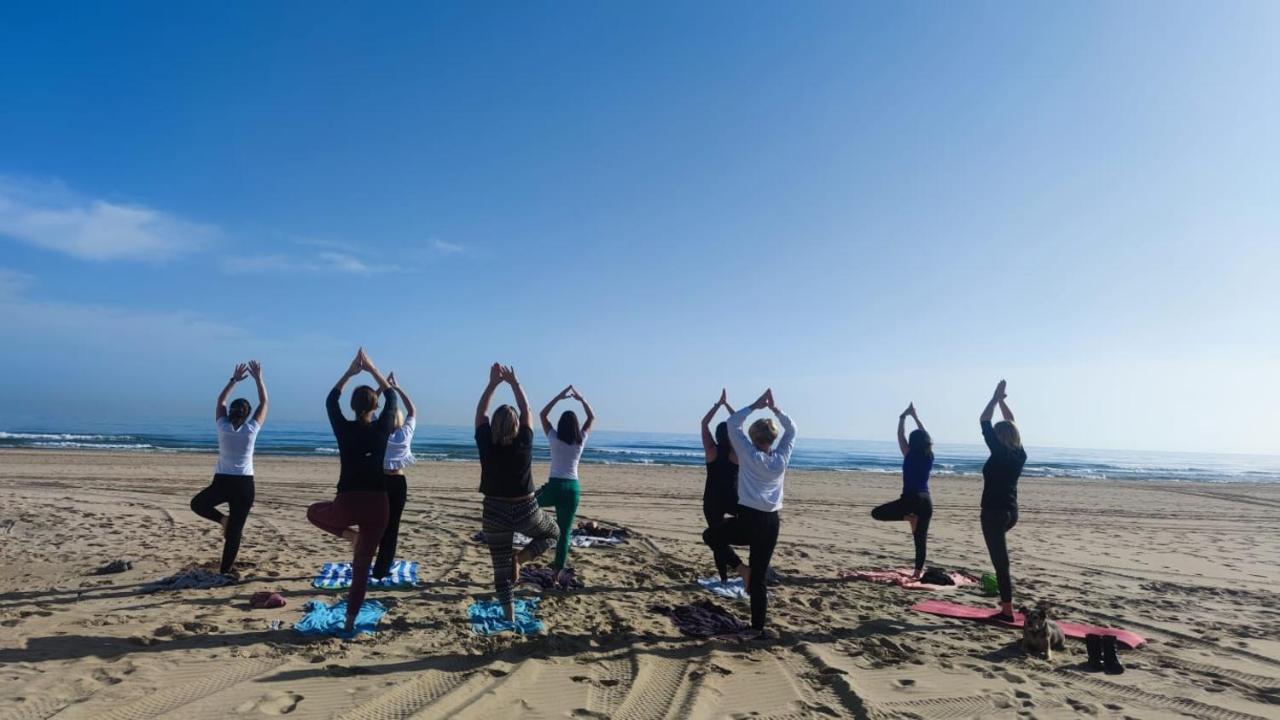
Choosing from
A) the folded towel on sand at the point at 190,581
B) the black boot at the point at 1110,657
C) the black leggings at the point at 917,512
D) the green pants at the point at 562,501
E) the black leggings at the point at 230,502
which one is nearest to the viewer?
the black boot at the point at 1110,657

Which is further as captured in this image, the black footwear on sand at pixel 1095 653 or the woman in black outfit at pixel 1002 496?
the woman in black outfit at pixel 1002 496

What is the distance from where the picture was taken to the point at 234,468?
252 inches

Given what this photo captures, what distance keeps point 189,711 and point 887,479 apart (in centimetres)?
2953

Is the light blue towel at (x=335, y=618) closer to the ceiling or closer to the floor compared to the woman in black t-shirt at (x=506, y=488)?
closer to the floor

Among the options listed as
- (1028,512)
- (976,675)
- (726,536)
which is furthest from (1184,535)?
(726,536)

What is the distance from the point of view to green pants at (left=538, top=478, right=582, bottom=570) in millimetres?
6840

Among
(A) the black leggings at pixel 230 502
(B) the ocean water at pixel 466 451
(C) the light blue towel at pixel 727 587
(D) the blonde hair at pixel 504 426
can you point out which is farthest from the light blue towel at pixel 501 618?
(B) the ocean water at pixel 466 451

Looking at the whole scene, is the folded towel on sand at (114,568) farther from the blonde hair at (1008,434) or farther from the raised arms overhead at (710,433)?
the blonde hair at (1008,434)

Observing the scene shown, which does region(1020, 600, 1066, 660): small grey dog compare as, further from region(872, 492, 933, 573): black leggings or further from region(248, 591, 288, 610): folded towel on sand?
region(248, 591, 288, 610): folded towel on sand

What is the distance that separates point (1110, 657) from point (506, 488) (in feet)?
15.4

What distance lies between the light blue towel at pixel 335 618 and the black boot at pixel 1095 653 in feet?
18.0

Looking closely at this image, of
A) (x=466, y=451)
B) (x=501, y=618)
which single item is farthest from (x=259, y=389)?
(x=466, y=451)

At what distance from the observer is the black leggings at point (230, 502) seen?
6.34 m

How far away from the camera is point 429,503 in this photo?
1377 centimetres
